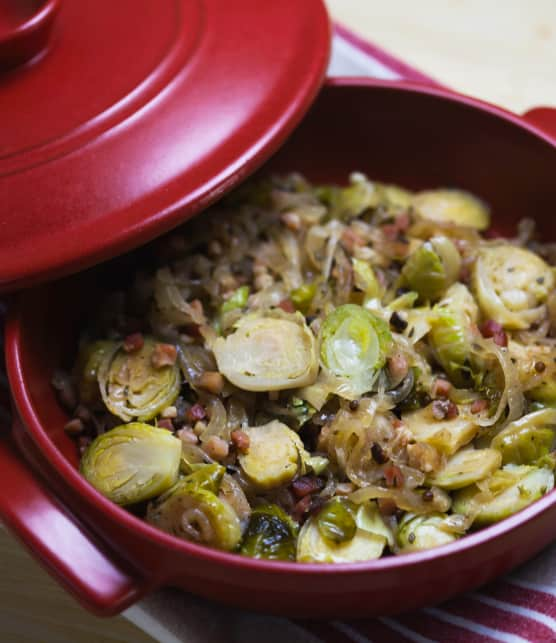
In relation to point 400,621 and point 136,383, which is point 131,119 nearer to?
point 136,383

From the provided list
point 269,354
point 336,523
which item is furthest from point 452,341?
point 336,523

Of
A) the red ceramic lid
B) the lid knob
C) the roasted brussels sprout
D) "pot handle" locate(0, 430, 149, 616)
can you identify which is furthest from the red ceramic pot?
the lid knob

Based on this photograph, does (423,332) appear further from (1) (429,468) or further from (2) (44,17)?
(2) (44,17)

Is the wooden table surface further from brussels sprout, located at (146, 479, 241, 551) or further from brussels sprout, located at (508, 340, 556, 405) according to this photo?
brussels sprout, located at (146, 479, 241, 551)

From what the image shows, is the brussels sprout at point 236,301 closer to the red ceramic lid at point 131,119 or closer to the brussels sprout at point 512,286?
the red ceramic lid at point 131,119

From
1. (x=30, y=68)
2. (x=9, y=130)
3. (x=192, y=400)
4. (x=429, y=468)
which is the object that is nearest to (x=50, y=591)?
(x=192, y=400)

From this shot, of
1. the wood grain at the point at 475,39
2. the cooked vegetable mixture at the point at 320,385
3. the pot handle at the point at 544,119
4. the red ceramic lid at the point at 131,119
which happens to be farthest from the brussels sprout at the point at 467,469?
the wood grain at the point at 475,39

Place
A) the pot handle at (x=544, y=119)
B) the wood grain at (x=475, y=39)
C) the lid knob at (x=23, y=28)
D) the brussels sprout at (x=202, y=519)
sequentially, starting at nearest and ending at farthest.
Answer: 1. the brussels sprout at (x=202, y=519)
2. the lid knob at (x=23, y=28)
3. the pot handle at (x=544, y=119)
4. the wood grain at (x=475, y=39)
